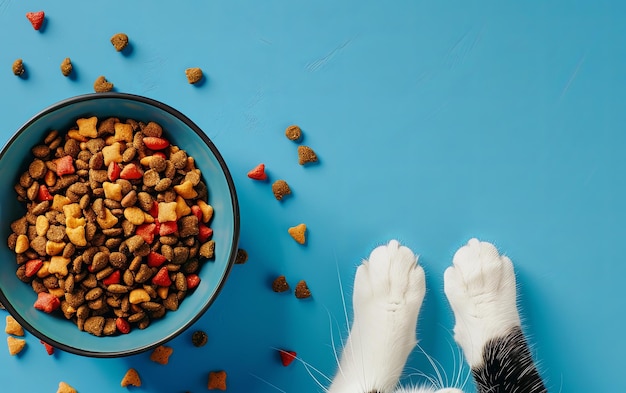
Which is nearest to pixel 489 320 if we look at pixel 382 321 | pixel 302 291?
pixel 382 321

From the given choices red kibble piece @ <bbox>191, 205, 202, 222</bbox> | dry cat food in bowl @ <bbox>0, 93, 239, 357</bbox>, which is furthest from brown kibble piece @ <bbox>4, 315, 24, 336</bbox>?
red kibble piece @ <bbox>191, 205, 202, 222</bbox>

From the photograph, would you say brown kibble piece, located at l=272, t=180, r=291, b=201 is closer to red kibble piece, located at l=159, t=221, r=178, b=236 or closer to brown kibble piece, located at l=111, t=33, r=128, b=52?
red kibble piece, located at l=159, t=221, r=178, b=236

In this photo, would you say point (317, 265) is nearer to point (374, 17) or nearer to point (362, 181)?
point (362, 181)

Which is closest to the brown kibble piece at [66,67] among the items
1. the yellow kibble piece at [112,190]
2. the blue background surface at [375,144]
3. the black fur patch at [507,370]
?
the blue background surface at [375,144]

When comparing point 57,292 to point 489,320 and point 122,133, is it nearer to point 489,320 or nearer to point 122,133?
point 122,133

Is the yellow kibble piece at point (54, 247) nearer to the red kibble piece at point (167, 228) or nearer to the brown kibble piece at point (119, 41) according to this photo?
the red kibble piece at point (167, 228)

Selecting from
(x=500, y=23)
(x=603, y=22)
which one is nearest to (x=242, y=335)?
(x=500, y=23)
